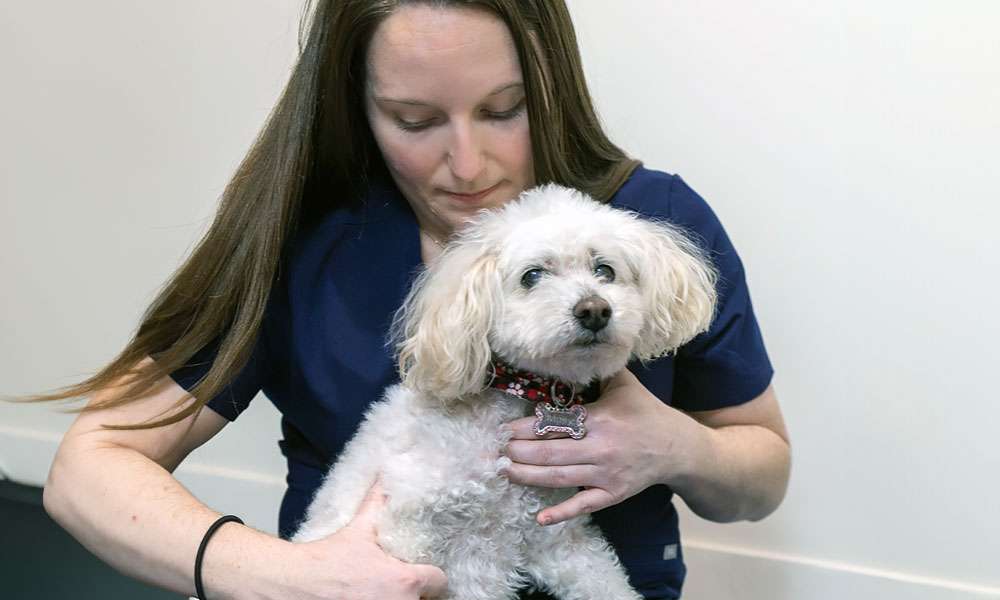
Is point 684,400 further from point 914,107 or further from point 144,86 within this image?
point 144,86

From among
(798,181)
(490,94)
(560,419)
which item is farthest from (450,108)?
(798,181)

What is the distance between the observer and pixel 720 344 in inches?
41.8

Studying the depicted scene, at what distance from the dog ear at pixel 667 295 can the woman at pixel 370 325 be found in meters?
0.06

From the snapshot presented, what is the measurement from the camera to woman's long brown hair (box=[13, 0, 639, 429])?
1.01m

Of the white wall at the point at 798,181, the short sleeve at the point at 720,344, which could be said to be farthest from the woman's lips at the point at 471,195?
the white wall at the point at 798,181

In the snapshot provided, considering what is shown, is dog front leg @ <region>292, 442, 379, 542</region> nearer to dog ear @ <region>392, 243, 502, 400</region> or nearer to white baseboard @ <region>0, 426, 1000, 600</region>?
dog ear @ <region>392, 243, 502, 400</region>

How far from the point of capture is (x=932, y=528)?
1.50m

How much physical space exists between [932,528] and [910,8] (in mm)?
797

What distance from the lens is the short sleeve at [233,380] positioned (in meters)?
1.06

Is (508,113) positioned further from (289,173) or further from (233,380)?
(233,380)

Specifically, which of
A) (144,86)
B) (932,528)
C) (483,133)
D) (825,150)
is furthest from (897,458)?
(144,86)

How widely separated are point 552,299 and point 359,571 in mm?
308

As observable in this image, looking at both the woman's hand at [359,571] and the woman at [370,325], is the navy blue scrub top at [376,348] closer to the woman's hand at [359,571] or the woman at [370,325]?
the woman at [370,325]

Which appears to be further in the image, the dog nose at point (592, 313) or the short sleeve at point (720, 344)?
the short sleeve at point (720, 344)
